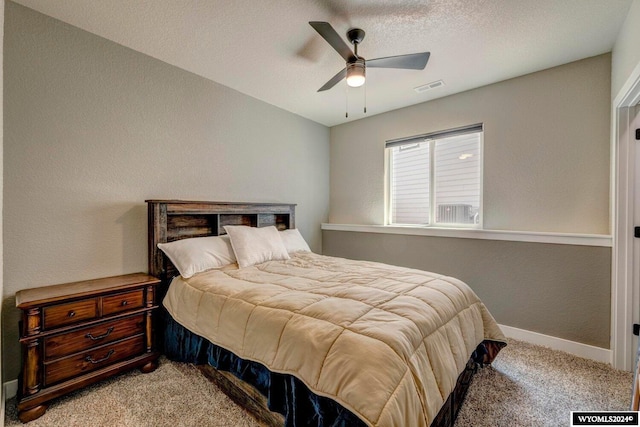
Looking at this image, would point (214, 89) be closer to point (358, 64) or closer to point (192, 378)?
point (358, 64)

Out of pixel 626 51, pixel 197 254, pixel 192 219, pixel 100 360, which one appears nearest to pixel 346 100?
pixel 192 219

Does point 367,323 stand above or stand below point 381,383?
above

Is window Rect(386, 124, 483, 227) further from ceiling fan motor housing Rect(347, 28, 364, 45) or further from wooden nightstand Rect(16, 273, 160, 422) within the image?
wooden nightstand Rect(16, 273, 160, 422)

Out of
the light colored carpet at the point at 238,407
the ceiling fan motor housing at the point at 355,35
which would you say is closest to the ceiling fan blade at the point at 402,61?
the ceiling fan motor housing at the point at 355,35

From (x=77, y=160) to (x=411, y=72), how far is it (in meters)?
3.07

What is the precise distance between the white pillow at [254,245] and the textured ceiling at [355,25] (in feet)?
5.40

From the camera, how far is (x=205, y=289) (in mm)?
2041

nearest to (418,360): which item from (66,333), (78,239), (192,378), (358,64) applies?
(192,378)

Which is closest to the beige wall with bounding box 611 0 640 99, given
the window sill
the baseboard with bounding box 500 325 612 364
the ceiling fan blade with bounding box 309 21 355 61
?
the window sill

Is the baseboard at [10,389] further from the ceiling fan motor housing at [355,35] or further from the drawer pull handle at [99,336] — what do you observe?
the ceiling fan motor housing at [355,35]

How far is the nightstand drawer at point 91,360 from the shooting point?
1.77 m

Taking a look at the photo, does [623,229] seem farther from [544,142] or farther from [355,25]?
[355,25]

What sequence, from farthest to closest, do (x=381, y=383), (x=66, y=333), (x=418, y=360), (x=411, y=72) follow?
(x=411, y=72) < (x=66, y=333) < (x=418, y=360) < (x=381, y=383)

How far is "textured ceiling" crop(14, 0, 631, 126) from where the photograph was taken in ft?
6.31
